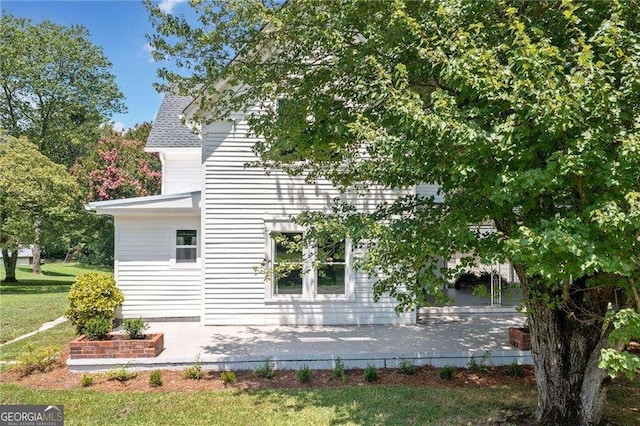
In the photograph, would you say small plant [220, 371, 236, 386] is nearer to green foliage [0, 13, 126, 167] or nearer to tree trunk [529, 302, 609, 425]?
tree trunk [529, 302, 609, 425]

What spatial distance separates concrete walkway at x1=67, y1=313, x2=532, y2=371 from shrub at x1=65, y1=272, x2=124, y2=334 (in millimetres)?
1459

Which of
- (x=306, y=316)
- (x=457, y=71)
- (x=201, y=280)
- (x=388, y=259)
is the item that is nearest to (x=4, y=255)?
(x=201, y=280)

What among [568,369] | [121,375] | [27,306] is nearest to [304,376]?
[121,375]

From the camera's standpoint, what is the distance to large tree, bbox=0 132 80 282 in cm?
1900

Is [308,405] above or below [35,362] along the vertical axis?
below

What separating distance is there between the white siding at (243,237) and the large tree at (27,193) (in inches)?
489

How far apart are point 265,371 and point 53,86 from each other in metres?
32.0

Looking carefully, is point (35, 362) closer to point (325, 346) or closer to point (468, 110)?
point (325, 346)

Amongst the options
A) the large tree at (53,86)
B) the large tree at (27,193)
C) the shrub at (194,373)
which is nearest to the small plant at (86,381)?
the shrub at (194,373)

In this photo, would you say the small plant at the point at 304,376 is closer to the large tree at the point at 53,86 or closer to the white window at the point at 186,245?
the white window at the point at 186,245

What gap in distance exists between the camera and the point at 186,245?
40.0ft

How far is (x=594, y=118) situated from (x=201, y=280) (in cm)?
994

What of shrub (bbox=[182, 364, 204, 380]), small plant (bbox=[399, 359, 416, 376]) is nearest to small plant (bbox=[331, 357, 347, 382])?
small plant (bbox=[399, 359, 416, 376])

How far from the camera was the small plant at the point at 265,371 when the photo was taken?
25.2ft
